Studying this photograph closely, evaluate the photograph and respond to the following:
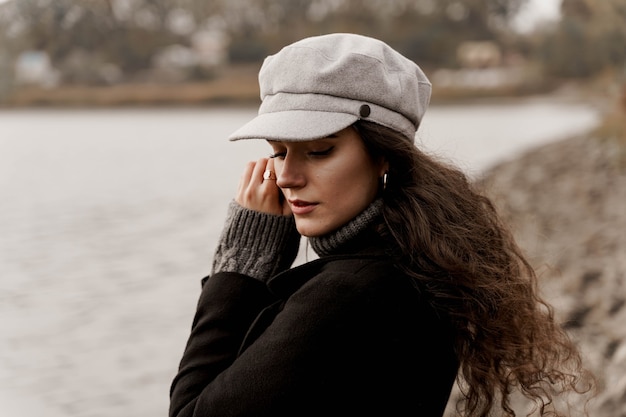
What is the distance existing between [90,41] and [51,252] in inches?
1303

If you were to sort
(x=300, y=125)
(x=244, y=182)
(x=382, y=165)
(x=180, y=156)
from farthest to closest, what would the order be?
1. (x=180, y=156)
2. (x=244, y=182)
3. (x=382, y=165)
4. (x=300, y=125)

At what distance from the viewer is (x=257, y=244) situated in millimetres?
1646

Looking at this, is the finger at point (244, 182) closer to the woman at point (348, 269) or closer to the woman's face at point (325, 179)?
the woman at point (348, 269)

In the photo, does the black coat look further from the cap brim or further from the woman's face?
the cap brim

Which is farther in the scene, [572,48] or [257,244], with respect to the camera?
[572,48]

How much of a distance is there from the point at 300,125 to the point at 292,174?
0.10 metres

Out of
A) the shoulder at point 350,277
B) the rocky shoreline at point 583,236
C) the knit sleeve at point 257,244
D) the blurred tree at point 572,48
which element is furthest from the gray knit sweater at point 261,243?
the blurred tree at point 572,48

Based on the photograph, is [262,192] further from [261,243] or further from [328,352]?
[328,352]

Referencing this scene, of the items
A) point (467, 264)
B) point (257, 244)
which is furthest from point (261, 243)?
point (467, 264)

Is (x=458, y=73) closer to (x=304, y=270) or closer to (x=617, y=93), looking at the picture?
(x=617, y=93)

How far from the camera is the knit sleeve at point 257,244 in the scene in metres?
1.63

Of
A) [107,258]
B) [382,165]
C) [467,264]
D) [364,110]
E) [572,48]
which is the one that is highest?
[364,110]

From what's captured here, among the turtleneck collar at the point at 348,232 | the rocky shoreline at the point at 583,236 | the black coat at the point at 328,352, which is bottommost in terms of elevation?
the rocky shoreline at the point at 583,236

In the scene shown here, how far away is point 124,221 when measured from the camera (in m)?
14.3
